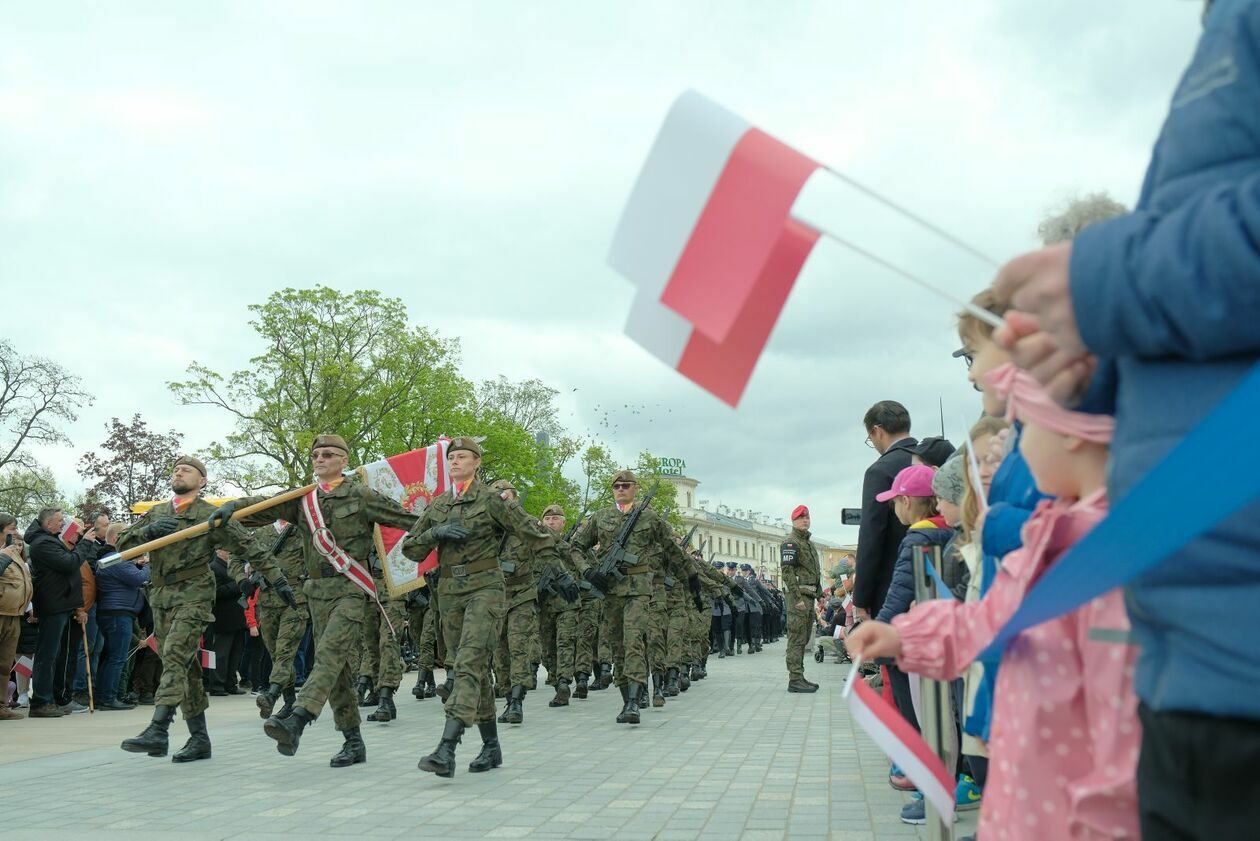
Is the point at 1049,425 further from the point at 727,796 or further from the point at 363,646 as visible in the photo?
the point at 363,646

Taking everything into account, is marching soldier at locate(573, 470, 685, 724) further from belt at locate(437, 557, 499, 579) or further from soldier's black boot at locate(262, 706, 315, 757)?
soldier's black boot at locate(262, 706, 315, 757)

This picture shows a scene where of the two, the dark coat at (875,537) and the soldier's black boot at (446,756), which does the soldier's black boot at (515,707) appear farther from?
the dark coat at (875,537)

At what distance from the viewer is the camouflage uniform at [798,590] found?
15461mm

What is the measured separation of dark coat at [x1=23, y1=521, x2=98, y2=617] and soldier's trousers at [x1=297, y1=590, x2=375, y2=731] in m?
6.16

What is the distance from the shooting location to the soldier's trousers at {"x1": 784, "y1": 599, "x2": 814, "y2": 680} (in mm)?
15375

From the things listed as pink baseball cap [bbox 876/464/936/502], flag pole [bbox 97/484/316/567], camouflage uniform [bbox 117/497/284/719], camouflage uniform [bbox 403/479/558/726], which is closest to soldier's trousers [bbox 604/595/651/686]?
camouflage uniform [bbox 403/479/558/726]

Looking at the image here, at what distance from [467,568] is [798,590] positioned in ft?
25.4

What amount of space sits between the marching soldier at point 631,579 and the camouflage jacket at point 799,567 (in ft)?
7.06

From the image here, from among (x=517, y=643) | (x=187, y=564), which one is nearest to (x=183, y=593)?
(x=187, y=564)

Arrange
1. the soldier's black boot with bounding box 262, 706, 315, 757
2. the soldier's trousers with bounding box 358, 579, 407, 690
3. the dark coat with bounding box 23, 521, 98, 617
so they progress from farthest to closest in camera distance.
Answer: the dark coat with bounding box 23, 521, 98, 617
the soldier's trousers with bounding box 358, 579, 407, 690
the soldier's black boot with bounding box 262, 706, 315, 757

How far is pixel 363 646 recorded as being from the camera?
1284 cm

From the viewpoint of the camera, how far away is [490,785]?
7602mm

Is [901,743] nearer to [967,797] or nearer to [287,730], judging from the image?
[967,797]

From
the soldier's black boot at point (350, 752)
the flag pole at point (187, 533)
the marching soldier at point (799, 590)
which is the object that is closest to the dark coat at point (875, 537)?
the soldier's black boot at point (350, 752)
